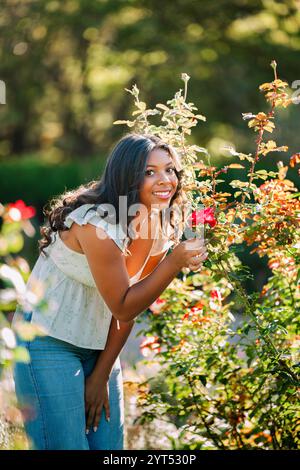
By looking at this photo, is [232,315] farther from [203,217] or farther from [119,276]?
[119,276]

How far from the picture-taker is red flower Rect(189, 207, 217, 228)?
287 cm

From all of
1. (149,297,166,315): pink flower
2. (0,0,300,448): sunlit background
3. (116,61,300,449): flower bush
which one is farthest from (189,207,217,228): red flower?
(0,0,300,448): sunlit background

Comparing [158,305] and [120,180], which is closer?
[120,180]

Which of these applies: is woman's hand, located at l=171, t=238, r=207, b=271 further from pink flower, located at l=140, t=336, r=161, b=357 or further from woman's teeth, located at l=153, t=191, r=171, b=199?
pink flower, located at l=140, t=336, r=161, b=357

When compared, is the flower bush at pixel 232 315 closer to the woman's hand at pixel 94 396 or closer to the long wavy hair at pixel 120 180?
the long wavy hair at pixel 120 180

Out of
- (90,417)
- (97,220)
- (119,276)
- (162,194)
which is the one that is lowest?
(90,417)

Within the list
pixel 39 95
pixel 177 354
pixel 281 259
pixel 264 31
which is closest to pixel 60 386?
pixel 177 354

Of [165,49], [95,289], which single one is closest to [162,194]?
[95,289]

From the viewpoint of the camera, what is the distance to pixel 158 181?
283 cm

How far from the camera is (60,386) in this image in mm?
2662

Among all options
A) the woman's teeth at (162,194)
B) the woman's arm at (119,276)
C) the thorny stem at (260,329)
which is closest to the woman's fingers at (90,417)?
the woman's arm at (119,276)

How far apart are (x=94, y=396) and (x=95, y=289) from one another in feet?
1.24
